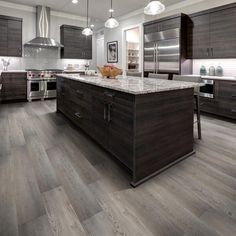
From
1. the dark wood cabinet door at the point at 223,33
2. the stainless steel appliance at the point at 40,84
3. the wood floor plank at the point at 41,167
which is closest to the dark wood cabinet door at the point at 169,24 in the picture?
the dark wood cabinet door at the point at 223,33

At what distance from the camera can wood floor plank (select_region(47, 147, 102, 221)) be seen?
169 cm

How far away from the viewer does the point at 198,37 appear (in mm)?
5207

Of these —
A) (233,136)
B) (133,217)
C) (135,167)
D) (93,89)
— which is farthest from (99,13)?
(133,217)

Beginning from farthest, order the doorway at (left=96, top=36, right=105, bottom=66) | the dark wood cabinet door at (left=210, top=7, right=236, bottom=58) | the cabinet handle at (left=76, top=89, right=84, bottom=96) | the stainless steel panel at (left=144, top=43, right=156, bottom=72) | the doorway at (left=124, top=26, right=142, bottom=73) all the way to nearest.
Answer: the doorway at (left=96, top=36, right=105, bottom=66), the doorway at (left=124, top=26, right=142, bottom=73), the stainless steel panel at (left=144, top=43, right=156, bottom=72), the dark wood cabinet door at (left=210, top=7, right=236, bottom=58), the cabinet handle at (left=76, top=89, right=84, bottom=96)

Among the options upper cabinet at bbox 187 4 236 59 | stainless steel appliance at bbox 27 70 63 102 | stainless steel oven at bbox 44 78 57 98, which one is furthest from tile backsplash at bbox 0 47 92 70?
upper cabinet at bbox 187 4 236 59

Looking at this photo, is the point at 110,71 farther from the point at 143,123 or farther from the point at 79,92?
the point at 143,123

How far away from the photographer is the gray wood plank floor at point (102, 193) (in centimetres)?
151

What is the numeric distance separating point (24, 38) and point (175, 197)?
7109 mm

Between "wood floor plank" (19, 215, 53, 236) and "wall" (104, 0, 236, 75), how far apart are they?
16.6 feet

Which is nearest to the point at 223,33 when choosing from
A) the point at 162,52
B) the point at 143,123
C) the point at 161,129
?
the point at 162,52

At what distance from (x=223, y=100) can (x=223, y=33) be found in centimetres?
154

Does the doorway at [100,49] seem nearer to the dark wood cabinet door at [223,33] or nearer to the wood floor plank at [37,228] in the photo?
the dark wood cabinet door at [223,33]

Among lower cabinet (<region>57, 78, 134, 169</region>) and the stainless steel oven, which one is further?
the stainless steel oven

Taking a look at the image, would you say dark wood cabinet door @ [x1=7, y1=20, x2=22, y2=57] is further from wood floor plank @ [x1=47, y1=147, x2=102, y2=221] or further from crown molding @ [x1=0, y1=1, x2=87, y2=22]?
wood floor plank @ [x1=47, y1=147, x2=102, y2=221]
